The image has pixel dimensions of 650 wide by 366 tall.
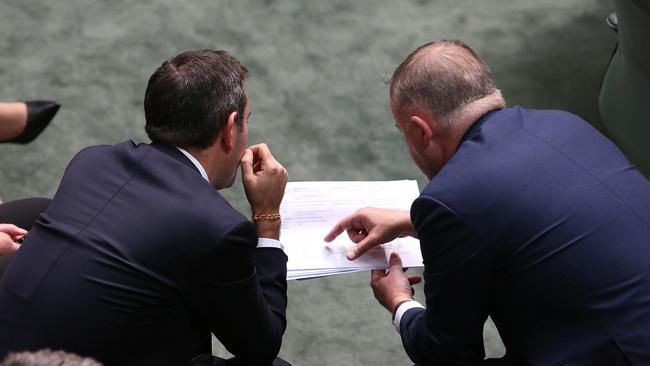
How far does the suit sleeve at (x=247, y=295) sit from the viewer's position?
1.52 metres

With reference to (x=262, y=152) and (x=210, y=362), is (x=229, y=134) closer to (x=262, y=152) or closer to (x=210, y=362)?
(x=262, y=152)

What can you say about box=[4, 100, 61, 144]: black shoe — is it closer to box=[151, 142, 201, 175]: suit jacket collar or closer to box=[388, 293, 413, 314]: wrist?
box=[151, 142, 201, 175]: suit jacket collar

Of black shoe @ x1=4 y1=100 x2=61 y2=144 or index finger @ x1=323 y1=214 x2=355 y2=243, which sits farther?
black shoe @ x1=4 y1=100 x2=61 y2=144

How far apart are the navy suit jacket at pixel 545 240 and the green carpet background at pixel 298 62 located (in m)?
0.91

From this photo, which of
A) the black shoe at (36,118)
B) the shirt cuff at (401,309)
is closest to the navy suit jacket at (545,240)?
the shirt cuff at (401,309)

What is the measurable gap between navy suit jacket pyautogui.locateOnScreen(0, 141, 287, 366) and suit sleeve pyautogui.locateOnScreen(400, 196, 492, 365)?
0.30 meters

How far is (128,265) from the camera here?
1.49m

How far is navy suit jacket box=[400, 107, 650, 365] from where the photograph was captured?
151cm

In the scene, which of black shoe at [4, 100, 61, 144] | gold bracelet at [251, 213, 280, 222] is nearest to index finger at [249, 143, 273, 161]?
gold bracelet at [251, 213, 280, 222]

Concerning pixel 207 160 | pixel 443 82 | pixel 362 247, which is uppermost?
pixel 443 82

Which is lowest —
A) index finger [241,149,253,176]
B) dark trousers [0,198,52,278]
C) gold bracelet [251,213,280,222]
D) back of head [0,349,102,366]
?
dark trousers [0,198,52,278]

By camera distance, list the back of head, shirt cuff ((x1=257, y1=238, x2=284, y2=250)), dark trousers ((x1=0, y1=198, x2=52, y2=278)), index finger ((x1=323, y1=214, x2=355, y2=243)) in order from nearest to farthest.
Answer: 1. the back of head
2. shirt cuff ((x1=257, y1=238, x2=284, y2=250))
3. index finger ((x1=323, y1=214, x2=355, y2=243))
4. dark trousers ((x1=0, y1=198, x2=52, y2=278))

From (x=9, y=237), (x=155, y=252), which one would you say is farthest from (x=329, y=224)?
(x=9, y=237)

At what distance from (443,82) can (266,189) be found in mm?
408
